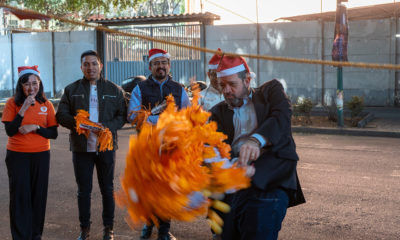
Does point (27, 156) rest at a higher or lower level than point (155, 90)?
lower

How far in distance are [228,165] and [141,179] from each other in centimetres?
53

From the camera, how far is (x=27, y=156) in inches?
171

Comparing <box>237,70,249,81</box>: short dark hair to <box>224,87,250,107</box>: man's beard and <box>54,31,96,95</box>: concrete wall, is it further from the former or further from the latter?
<box>54,31,96,95</box>: concrete wall

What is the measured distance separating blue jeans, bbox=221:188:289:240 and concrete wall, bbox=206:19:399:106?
15910 millimetres

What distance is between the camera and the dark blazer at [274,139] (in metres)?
2.56

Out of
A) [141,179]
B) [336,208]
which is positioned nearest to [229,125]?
[141,179]

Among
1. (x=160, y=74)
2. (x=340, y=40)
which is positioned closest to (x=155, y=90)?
(x=160, y=74)

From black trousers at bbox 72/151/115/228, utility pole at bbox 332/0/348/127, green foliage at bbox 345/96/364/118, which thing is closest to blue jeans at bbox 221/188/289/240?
black trousers at bbox 72/151/115/228

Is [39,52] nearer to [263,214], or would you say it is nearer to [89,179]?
[89,179]

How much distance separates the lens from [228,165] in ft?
8.07

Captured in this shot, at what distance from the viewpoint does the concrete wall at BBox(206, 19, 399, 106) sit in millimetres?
17453

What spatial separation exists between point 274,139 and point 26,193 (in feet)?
8.91

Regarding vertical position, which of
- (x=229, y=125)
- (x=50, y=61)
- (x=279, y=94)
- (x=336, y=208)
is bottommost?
(x=336, y=208)

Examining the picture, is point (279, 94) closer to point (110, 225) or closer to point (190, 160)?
point (190, 160)
